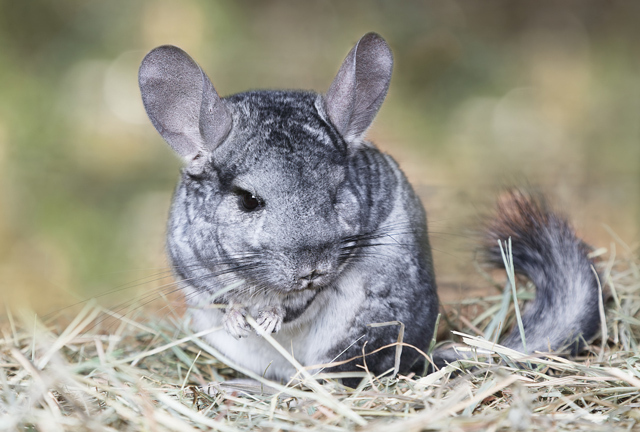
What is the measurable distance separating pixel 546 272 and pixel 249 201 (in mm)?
1185

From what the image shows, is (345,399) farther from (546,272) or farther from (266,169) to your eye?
(546,272)

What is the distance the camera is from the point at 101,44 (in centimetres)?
505

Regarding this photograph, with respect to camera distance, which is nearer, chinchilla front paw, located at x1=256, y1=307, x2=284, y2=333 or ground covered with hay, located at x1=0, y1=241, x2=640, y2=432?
ground covered with hay, located at x1=0, y1=241, x2=640, y2=432

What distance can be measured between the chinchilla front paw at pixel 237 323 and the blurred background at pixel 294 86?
2.38 metres

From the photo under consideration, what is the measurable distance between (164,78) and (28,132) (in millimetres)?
3430

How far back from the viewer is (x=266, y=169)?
75.2 inches

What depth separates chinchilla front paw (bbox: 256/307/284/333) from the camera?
200 cm

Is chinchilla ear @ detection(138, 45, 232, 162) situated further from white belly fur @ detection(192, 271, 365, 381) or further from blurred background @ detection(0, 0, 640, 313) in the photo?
blurred background @ detection(0, 0, 640, 313)

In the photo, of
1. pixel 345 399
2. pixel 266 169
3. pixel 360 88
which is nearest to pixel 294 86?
pixel 360 88

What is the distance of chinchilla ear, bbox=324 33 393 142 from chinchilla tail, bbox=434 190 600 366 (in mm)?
694

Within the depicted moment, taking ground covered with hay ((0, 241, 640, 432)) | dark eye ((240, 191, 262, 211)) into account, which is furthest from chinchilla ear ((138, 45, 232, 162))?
ground covered with hay ((0, 241, 640, 432))

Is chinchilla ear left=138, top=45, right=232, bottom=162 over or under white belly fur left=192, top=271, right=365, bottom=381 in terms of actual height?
over

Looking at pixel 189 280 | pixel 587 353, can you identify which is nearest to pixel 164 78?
pixel 189 280

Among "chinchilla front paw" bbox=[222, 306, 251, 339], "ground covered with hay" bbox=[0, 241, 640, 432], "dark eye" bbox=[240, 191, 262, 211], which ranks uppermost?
"dark eye" bbox=[240, 191, 262, 211]
